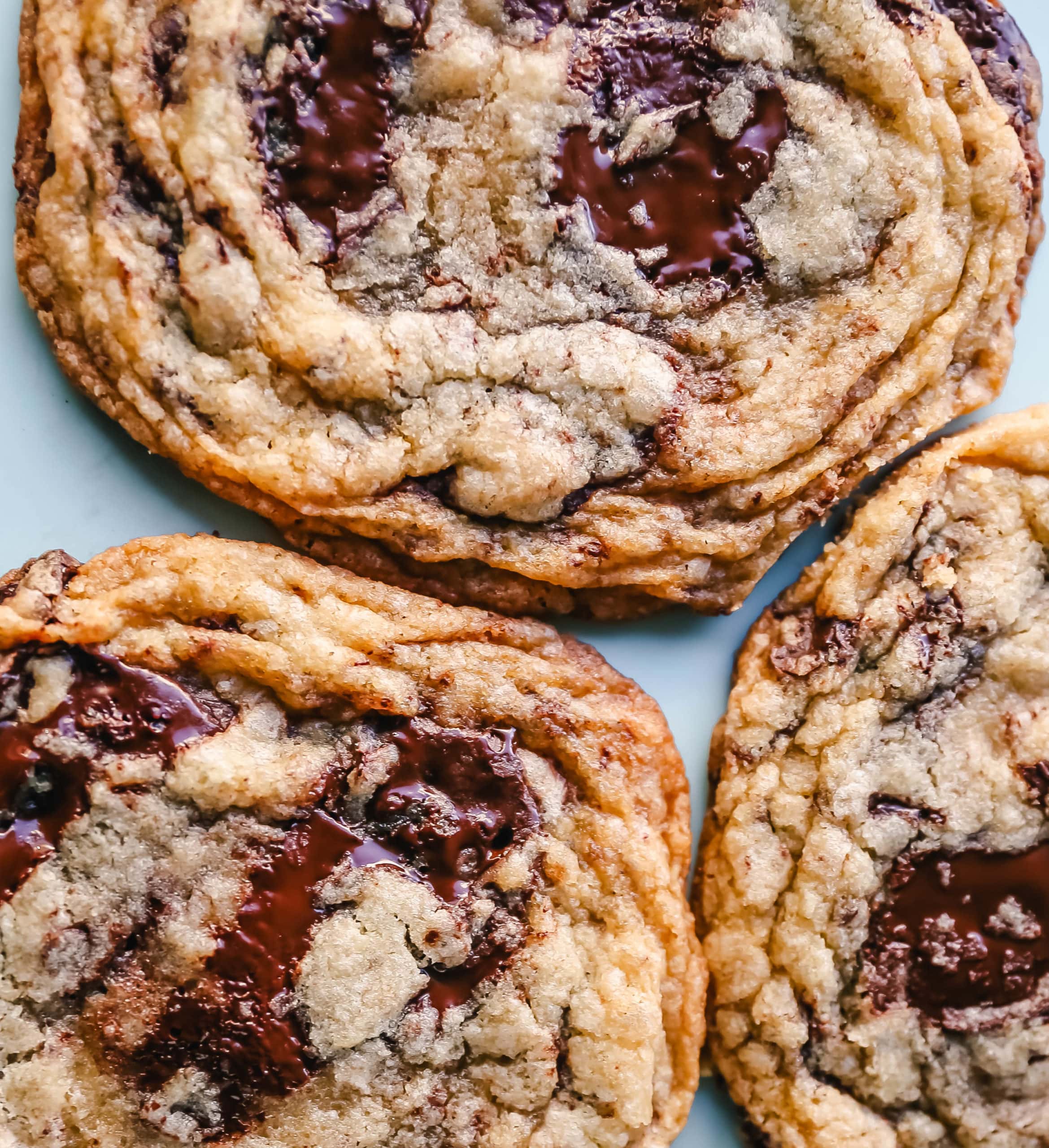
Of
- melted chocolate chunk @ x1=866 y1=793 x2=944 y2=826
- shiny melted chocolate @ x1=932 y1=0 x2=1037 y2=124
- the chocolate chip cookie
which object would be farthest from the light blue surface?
shiny melted chocolate @ x1=932 y1=0 x2=1037 y2=124

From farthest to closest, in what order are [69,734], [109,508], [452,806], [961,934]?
[109,508] → [961,934] → [452,806] → [69,734]

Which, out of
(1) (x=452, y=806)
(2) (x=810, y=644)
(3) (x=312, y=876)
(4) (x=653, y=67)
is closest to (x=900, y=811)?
(2) (x=810, y=644)

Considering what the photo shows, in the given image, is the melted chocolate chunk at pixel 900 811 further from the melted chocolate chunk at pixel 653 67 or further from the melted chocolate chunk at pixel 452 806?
the melted chocolate chunk at pixel 653 67

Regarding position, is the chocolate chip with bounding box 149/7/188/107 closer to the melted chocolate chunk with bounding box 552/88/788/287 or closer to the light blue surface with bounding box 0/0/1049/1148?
the light blue surface with bounding box 0/0/1049/1148

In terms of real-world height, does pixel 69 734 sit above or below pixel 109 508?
below

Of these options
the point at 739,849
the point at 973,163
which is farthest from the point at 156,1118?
the point at 973,163

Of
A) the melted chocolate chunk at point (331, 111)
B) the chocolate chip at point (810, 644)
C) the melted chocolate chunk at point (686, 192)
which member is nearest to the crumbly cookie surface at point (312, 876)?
the chocolate chip at point (810, 644)

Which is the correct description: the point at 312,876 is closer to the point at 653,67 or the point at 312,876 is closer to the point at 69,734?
the point at 69,734
